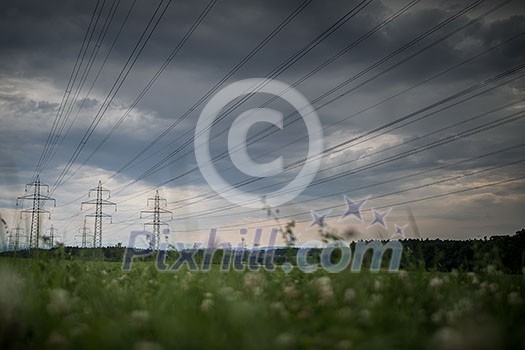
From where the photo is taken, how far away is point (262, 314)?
11.0 ft

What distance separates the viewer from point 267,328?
9.21ft

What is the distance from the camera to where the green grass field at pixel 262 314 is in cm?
261

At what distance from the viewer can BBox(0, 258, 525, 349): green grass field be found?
2.61 meters

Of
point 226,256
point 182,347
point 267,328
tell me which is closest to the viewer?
point 182,347

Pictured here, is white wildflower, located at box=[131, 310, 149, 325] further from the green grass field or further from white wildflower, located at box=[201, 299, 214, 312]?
white wildflower, located at box=[201, 299, 214, 312]

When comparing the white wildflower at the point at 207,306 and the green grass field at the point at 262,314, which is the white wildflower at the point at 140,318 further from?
the white wildflower at the point at 207,306

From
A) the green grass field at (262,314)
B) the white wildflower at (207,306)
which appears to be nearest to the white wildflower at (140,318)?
the green grass field at (262,314)

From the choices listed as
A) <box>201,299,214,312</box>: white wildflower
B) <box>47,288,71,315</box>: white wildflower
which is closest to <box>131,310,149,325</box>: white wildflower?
<box>201,299,214,312</box>: white wildflower

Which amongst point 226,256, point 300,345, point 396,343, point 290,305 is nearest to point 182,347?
point 300,345

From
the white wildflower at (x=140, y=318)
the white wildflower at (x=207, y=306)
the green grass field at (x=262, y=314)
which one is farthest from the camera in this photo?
the white wildflower at (x=207, y=306)

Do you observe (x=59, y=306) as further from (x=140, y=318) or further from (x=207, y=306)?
(x=207, y=306)

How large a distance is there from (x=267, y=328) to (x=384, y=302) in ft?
5.16


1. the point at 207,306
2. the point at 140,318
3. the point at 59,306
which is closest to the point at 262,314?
the point at 207,306

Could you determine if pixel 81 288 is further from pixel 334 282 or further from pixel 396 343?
pixel 396 343
